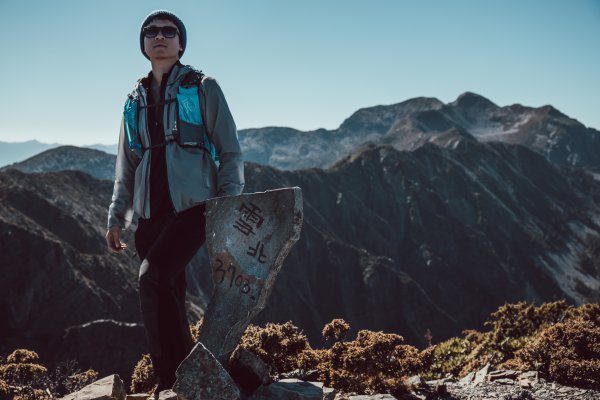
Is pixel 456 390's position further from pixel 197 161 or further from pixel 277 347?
pixel 197 161

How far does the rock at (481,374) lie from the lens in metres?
5.79

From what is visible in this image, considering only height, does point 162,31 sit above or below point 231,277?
above

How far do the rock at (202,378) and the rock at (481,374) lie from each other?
4.14 meters

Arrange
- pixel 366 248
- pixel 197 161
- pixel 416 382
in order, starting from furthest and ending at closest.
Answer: pixel 366 248
pixel 416 382
pixel 197 161

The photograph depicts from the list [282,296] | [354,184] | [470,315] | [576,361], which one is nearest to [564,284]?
[470,315]

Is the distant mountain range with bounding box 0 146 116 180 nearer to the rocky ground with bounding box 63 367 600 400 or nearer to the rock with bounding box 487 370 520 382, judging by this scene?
the rocky ground with bounding box 63 367 600 400

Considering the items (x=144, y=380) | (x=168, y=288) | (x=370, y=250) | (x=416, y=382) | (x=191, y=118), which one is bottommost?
(x=370, y=250)

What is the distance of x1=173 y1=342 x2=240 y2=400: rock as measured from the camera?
8.71 ft

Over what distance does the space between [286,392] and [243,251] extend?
1001 mm

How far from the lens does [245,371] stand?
3203mm

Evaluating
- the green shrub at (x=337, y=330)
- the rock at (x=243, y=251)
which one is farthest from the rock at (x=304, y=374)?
the rock at (x=243, y=251)

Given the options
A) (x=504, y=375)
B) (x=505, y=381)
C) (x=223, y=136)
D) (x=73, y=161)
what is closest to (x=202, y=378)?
(x=223, y=136)

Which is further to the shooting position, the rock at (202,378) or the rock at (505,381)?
the rock at (505,381)

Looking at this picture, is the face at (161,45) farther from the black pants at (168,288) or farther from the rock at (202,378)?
the rock at (202,378)
